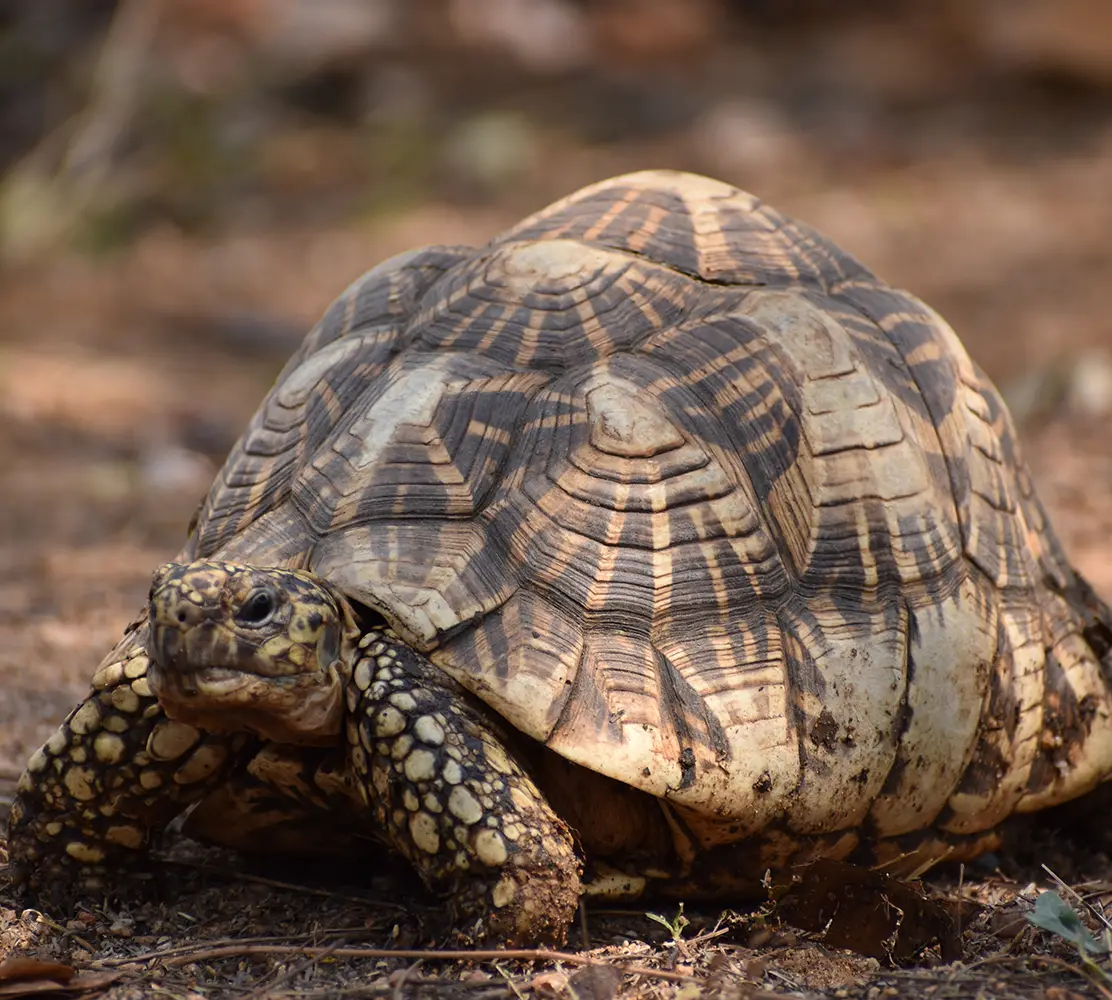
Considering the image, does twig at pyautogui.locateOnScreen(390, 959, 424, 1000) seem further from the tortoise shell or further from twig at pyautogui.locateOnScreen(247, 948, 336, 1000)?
the tortoise shell

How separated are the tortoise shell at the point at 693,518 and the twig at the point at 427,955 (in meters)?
0.31

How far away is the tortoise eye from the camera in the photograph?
249 centimetres

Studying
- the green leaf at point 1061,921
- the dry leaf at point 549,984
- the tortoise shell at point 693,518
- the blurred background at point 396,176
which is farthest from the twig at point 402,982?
the blurred background at point 396,176

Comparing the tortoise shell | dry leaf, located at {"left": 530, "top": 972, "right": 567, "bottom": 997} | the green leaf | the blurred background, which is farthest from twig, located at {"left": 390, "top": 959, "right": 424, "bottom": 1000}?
the blurred background

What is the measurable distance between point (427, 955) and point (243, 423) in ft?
16.7

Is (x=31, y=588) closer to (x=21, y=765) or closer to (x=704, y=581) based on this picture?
(x=21, y=765)

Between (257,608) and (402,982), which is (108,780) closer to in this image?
(257,608)

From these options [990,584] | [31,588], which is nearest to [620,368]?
[990,584]

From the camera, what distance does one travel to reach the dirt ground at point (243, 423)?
254cm

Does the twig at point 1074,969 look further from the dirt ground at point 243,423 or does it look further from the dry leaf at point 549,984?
the dry leaf at point 549,984

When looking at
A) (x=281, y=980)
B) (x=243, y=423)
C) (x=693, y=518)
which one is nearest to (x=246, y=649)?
(x=281, y=980)

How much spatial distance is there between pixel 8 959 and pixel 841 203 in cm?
901

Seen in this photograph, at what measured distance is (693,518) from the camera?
111 inches

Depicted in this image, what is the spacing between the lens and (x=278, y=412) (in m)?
3.17
